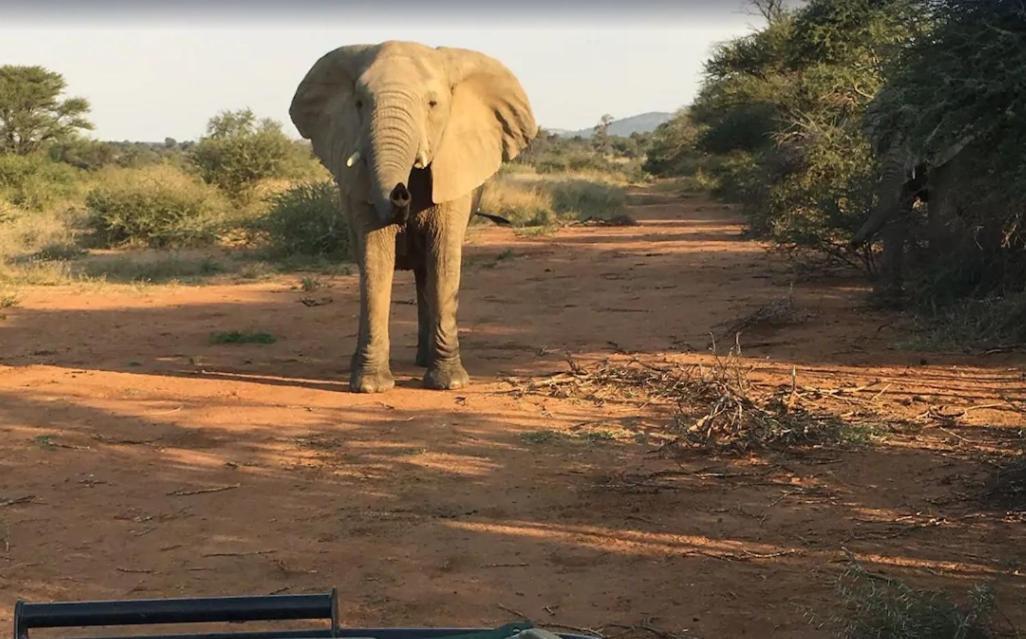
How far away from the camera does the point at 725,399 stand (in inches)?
218

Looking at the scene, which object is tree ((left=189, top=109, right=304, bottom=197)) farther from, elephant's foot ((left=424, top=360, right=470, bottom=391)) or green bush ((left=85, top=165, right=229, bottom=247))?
elephant's foot ((left=424, top=360, right=470, bottom=391))

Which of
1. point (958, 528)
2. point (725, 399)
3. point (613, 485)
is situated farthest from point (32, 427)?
point (958, 528)

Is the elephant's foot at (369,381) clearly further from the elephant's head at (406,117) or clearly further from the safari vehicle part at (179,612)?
the safari vehicle part at (179,612)

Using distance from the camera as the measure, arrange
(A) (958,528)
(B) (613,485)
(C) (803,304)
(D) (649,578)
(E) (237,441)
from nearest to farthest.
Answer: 1. (D) (649,578)
2. (A) (958,528)
3. (B) (613,485)
4. (E) (237,441)
5. (C) (803,304)

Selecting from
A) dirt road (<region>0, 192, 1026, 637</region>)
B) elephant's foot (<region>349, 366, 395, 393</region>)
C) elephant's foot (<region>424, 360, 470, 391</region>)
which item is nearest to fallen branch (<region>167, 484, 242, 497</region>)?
dirt road (<region>0, 192, 1026, 637</region>)

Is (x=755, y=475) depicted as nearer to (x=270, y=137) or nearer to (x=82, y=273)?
(x=82, y=273)

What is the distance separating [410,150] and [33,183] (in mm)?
19445

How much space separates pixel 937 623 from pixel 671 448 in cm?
253

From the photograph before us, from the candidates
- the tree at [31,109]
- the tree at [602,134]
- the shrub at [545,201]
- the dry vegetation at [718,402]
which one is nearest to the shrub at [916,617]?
the dry vegetation at [718,402]

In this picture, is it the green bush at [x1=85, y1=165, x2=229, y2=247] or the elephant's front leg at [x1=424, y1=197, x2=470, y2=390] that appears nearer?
the elephant's front leg at [x1=424, y1=197, x2=470, y2=390]

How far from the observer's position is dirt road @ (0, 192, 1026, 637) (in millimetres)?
3707

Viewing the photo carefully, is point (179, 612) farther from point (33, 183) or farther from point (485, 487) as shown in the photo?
point (33, 183)

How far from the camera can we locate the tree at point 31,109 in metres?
28.6

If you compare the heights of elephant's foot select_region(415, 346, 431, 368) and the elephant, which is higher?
the elephant
